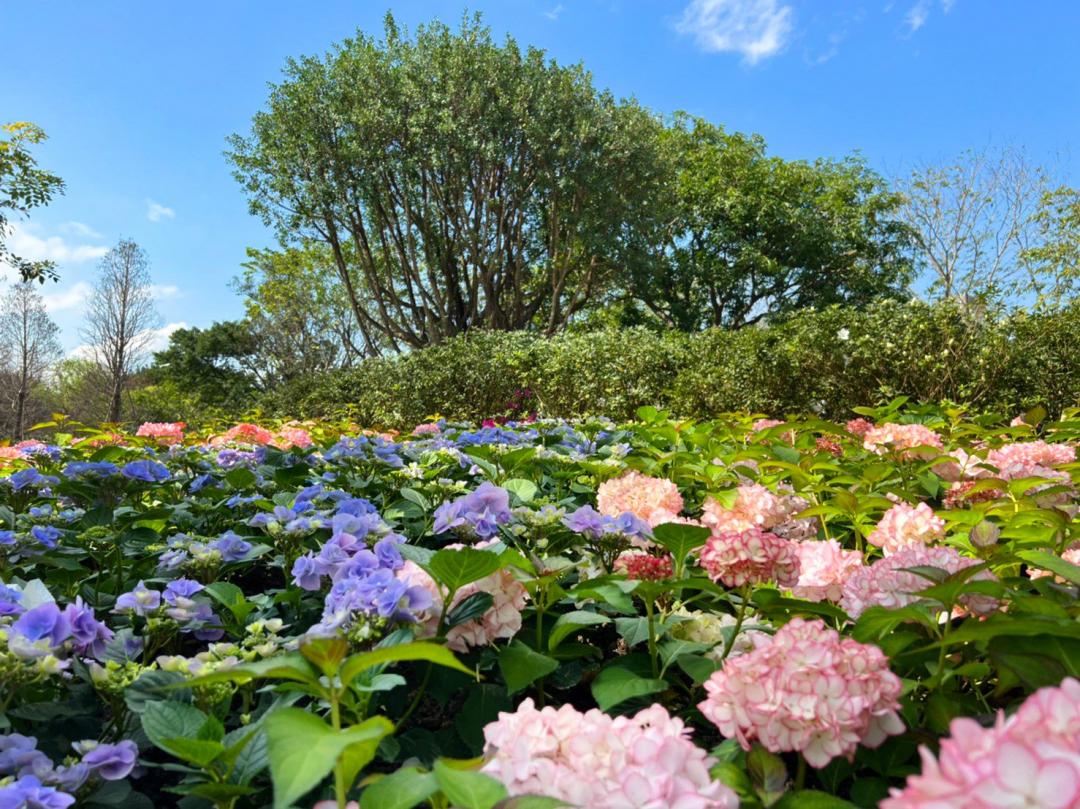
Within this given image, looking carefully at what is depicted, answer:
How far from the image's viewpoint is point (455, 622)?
1.05 metres

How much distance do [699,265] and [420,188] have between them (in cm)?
920

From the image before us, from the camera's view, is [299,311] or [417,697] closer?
[417,697]

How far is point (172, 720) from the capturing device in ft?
3.05

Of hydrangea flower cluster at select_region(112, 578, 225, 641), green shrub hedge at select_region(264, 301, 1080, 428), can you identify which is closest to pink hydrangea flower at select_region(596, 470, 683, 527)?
hydrangea flower cluster at select_region(112, 578, 225, 641)

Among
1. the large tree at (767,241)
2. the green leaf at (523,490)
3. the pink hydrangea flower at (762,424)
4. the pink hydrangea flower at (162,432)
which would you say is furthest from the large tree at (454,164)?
the green leaf at (523,490)

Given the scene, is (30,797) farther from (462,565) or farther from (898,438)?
(898,438)

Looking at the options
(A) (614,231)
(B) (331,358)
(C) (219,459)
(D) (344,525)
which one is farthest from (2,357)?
(D) (344,525)

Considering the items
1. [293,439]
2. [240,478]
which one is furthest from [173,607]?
[293,439]

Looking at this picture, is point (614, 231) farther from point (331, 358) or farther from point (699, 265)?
point (331, 358)

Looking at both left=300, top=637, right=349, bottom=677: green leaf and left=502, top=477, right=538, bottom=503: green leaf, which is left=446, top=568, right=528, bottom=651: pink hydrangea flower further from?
left=502, top=477, right=538, bottom=503: green leaf

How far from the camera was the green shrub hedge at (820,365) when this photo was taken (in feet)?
17.9

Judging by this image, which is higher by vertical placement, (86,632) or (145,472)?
(145,472)

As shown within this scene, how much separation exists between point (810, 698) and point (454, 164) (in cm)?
1428

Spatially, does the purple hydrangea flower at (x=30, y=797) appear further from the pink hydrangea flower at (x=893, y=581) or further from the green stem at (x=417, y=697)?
the pink hydrangea flower at (x=893, y=581)
